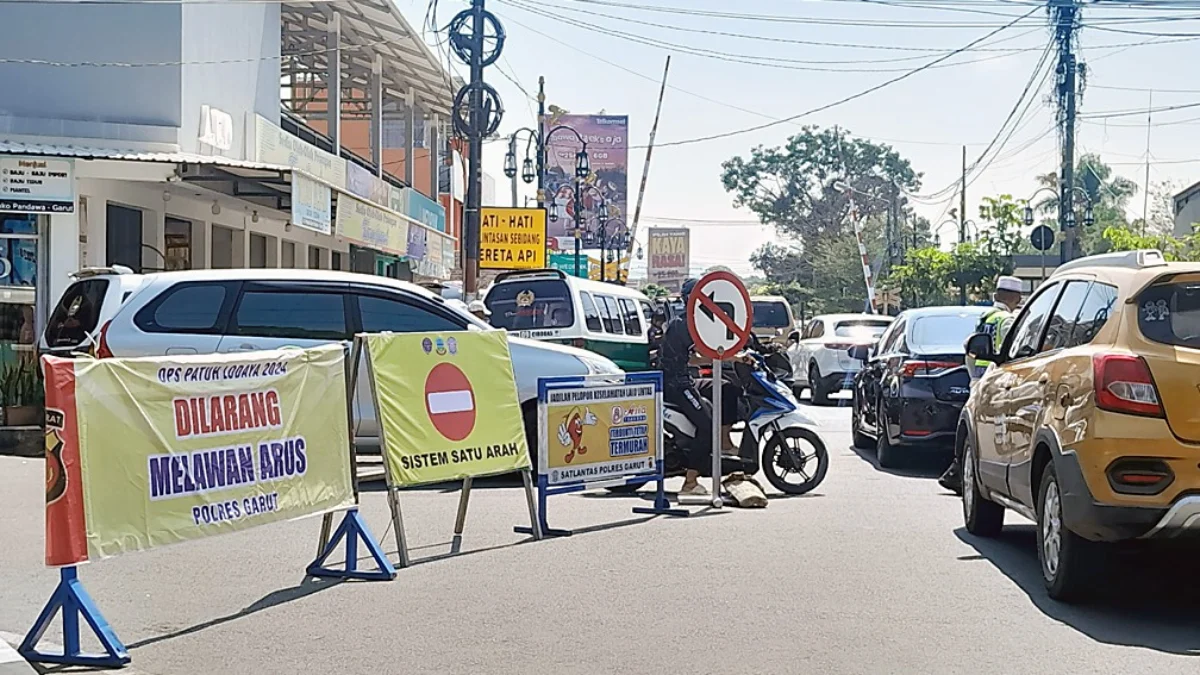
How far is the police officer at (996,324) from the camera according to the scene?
38.1ft

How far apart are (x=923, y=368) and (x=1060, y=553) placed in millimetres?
6516

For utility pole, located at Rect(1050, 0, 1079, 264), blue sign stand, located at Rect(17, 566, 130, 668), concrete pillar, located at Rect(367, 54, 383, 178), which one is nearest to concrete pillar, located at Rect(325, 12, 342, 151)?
concrete pillar, located at Rect(367, 54, 383, 178)

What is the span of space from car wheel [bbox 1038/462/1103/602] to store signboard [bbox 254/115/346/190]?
16718 millimetres

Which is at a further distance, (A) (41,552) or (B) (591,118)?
(B) (591,118)

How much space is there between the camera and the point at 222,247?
Answer: 1054 inches

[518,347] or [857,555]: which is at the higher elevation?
[518,347]

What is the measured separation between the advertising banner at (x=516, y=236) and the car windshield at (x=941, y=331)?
1997 centimetres

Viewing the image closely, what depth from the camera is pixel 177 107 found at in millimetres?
20141

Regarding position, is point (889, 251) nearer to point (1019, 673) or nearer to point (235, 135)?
point (235, 135)

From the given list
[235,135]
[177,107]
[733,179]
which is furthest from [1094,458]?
[733,179]

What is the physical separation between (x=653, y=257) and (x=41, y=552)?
67.6m

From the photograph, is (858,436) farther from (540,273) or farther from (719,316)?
(719,316)

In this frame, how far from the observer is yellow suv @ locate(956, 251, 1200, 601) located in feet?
22.0

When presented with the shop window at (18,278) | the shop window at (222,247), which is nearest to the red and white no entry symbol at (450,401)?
the shop window at (18,278)
